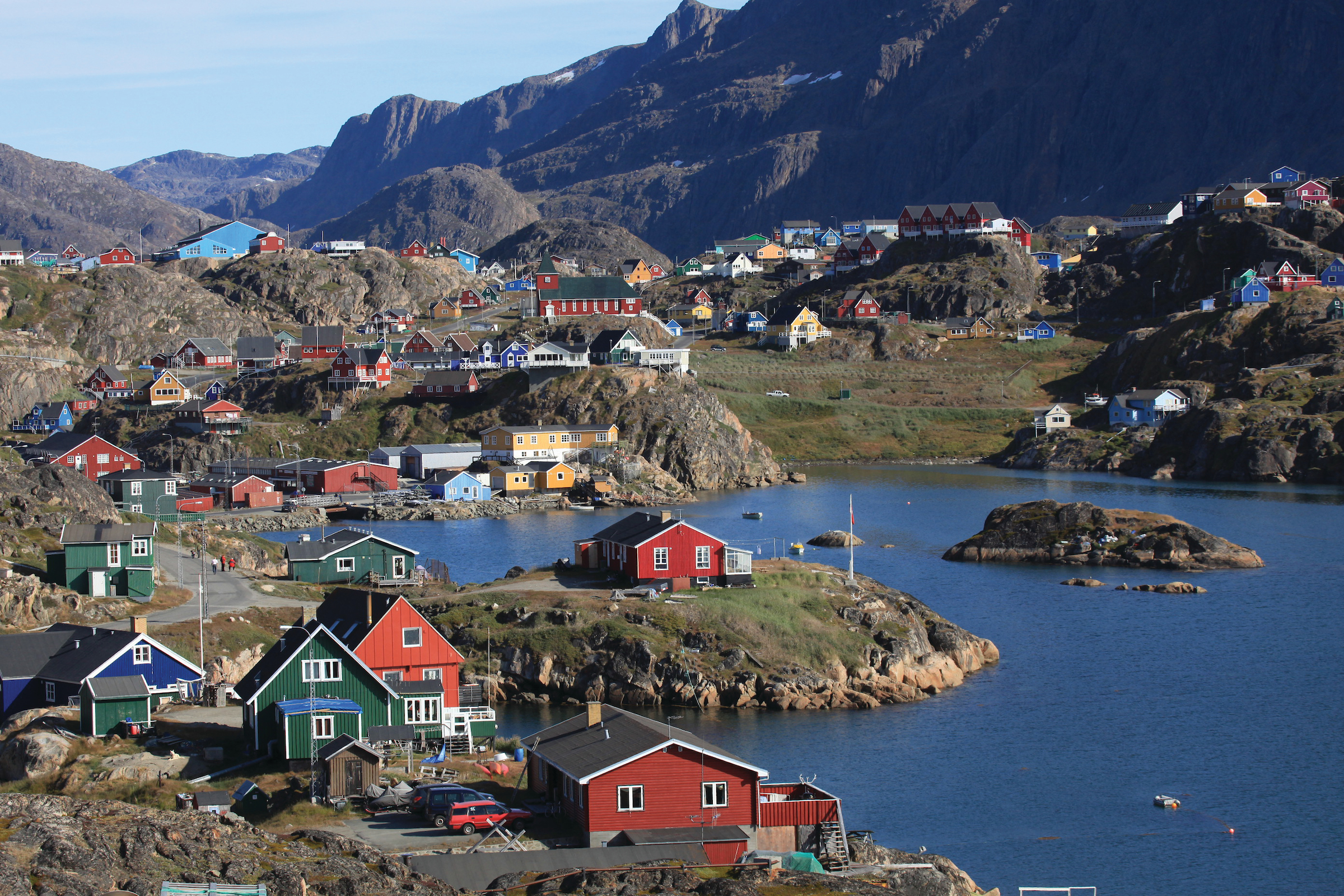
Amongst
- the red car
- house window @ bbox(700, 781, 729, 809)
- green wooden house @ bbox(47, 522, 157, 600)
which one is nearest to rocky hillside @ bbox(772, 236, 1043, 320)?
green wooden house @ bbox(47, 522, 157, 600)

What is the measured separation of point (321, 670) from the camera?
28.5m

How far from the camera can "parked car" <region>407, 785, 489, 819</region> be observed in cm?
2333

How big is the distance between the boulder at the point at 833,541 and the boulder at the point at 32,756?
43927 mm

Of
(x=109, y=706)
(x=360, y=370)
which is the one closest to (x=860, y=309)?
(x=360, y=370)

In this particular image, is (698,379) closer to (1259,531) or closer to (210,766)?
(1259,531)

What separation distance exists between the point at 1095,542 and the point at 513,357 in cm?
5640

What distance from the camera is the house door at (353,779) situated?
966 inches

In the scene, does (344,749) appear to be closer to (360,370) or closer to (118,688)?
(118,688)

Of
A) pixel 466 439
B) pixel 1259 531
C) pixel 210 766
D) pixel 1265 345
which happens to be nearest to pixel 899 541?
pixel 1259 531

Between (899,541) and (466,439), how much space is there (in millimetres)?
40103

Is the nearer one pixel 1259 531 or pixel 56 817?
pixel 56 817

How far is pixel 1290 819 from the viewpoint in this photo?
31016 millimetres

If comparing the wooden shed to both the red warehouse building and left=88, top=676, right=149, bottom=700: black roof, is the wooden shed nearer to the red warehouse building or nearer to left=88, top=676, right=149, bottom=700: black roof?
left=88, top=676, right=149, bottom=700: black roof

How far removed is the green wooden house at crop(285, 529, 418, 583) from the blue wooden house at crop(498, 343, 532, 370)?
185 feet
